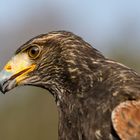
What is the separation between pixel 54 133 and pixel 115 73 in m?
10.7

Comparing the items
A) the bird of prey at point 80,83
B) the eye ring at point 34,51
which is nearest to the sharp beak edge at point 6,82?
the bird of prey at point 80,83

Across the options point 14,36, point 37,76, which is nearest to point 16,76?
point 37,76

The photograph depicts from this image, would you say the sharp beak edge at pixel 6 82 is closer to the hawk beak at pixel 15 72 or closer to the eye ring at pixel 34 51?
the hawk beak at pixel 15 72

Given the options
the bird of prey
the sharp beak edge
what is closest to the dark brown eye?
the bird of prey

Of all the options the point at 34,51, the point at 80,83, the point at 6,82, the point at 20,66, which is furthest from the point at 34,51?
the point at 80,83

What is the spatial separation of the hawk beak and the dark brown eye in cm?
6

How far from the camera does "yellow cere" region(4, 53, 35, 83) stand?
8984 millimetres

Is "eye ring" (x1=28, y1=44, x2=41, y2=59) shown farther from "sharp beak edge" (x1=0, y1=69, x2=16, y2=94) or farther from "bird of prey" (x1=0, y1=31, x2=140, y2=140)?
"sharp beak edge" (x1=0, y1=69, x2=16, y2=94)

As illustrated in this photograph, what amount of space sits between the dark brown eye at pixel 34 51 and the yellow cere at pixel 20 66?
0.16 feet

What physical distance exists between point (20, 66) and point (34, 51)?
8.1 inches

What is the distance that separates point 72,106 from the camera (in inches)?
348

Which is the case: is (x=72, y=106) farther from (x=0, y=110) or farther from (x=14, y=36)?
(x=14, y=36)

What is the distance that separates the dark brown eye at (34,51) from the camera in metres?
9.05

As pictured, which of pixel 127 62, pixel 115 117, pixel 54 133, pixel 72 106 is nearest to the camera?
pixel 115 117
